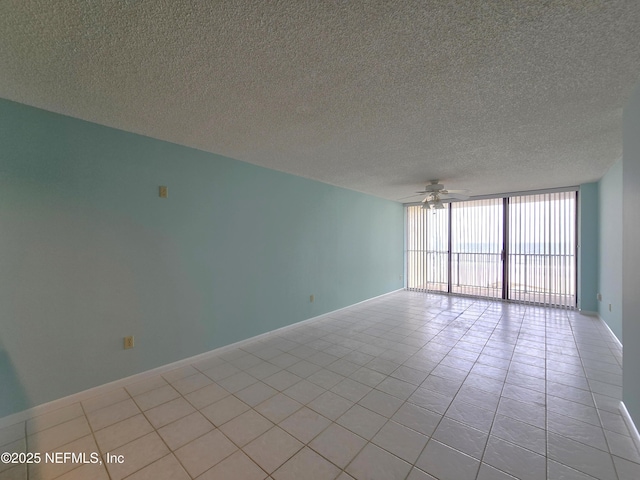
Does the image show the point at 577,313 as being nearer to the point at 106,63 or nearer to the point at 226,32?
the point at 226,32

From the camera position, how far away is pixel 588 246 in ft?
15.0

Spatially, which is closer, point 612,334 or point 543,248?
point 612,334

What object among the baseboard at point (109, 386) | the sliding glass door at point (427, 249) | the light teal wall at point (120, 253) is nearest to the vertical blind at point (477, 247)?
the sliding glass door at point (427, 249)

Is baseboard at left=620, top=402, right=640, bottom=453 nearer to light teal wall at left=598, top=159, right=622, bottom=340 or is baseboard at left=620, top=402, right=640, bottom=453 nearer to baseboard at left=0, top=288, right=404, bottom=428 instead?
light teal wall at left=598, top=159, right=622, bottom=340

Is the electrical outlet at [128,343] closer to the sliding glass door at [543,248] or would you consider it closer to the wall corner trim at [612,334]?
the wall corner trim at [612,334]

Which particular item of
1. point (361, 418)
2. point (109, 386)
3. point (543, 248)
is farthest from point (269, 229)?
point (543, 248)

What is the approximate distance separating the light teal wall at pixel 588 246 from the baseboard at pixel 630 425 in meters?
3.58

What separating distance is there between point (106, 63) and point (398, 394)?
10.5 ft

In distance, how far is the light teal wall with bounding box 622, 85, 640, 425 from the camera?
5.64ft

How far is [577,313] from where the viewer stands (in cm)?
466

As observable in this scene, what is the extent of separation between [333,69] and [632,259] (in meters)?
2.49

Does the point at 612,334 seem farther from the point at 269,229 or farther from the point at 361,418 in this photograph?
the point at 269,229

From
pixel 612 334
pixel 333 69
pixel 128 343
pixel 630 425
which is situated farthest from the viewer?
pixel 612 334

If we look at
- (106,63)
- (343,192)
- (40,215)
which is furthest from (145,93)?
(343,192)
